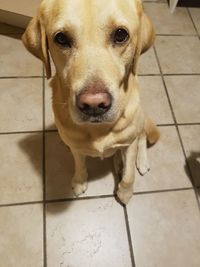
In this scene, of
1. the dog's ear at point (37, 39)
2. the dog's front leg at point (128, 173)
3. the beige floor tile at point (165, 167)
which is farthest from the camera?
the beige floor tile at point (165, 167)

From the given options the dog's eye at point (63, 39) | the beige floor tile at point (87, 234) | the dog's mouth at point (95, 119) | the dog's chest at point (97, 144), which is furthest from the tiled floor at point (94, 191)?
the dog's eye at point (63, 39)

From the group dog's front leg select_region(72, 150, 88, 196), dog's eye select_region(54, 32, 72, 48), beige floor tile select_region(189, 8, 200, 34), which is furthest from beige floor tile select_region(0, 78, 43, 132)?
beige floor tile select_region(189, 8, 200, 34)

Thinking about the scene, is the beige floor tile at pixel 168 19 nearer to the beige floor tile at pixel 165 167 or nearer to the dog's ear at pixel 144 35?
the beige floor tile at pixel 165 167

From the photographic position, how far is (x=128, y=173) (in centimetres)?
128

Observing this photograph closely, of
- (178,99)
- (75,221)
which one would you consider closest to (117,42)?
(75,221)

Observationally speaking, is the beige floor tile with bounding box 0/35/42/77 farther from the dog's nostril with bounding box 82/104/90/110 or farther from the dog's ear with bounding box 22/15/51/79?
the dog's nostril with bounding box 82/104/90/110

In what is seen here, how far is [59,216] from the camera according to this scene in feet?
4.53

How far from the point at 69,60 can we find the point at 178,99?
0.99m

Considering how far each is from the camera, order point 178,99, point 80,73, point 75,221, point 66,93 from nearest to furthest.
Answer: point 80,73
point 66,93
point 75,221
point 178,99

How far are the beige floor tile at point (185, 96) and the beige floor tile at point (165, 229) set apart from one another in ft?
1.39

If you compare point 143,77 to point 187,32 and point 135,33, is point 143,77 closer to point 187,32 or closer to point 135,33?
point 187,32

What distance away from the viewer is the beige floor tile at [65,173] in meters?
1.44

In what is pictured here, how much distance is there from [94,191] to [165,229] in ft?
1.12

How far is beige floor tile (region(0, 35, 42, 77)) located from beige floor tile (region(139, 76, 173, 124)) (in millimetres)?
586
